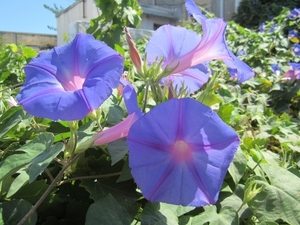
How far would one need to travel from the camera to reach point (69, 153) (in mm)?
645

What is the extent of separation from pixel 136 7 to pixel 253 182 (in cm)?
182

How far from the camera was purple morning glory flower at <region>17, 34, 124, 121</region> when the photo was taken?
0.55 meters

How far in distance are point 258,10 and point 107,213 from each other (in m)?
11.1

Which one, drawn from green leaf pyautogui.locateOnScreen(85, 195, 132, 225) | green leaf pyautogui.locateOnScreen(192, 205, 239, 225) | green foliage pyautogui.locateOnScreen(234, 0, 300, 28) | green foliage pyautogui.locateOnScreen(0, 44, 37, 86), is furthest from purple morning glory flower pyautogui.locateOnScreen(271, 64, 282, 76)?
green foliage pyautogui.locateOnScreen(234, 0, 300, 28)

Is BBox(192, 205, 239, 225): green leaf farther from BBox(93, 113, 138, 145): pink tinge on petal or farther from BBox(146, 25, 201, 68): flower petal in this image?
BBox(146, 25, 201, 68): flower petal

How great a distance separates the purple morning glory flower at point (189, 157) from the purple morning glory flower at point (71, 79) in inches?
3.2

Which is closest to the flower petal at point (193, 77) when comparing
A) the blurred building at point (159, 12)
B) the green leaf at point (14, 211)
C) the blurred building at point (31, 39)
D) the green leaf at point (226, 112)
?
the green leaf at point (226, 112)

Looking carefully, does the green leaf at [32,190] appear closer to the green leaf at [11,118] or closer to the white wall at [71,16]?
the green leaf at [11,118]

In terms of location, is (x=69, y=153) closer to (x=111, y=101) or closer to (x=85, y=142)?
(x=85, y=142)

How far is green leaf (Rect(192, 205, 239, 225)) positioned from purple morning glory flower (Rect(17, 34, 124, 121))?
0.89 feet

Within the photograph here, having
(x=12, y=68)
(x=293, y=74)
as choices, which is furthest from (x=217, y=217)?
(x=12, y=68)

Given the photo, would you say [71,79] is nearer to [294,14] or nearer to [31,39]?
[294,14]

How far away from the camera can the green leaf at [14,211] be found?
2.02 ft

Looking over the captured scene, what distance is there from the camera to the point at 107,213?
1.99 feet
